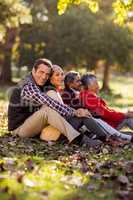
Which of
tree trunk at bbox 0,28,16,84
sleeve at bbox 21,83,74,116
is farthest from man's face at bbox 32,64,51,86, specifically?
tree trunk at bbox 0,28,16,84

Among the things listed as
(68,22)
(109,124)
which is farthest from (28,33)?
(109,124)

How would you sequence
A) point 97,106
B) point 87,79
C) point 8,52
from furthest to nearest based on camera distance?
point 8,52 < point 87,79 < point 97,106

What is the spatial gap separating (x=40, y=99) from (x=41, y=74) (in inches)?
18.7

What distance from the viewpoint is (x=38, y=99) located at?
9.50 m

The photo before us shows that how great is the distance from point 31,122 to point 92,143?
1.15 m

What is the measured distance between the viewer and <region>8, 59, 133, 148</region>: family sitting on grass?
Result: 9336 millimetres

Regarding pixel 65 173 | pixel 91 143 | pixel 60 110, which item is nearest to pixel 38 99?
pixel 60 110

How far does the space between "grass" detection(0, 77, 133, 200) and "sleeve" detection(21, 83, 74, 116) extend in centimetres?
65

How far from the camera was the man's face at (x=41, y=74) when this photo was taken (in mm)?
9594

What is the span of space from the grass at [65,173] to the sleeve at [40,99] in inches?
25.5

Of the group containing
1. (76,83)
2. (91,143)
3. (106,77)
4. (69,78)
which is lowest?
(91,143)

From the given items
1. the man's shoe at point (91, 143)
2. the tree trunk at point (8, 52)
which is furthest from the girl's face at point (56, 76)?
the tree trunk at point (8, 52)

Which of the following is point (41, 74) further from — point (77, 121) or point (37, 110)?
point (77, 121)

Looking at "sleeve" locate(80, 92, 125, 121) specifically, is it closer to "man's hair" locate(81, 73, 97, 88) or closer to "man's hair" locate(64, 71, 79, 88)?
"man's hair" locate(81, 73, 97, 88)
